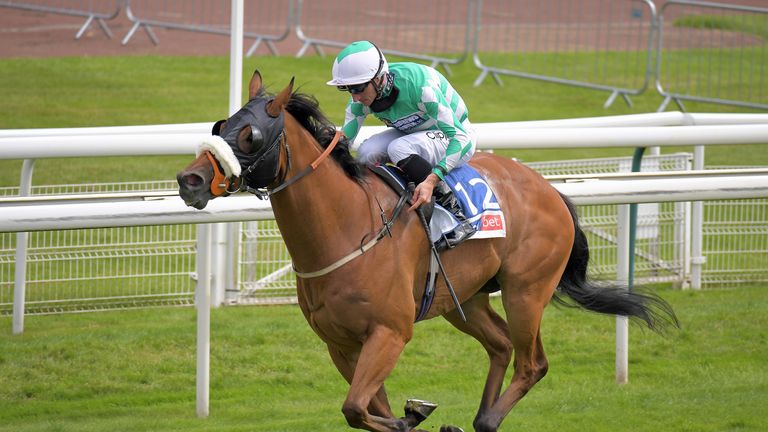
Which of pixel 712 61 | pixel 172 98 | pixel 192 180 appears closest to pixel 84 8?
pixel 172 98

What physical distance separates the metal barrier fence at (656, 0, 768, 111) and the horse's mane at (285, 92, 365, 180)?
27.9ft

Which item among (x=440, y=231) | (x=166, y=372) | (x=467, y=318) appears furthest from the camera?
(x=166, y=372)

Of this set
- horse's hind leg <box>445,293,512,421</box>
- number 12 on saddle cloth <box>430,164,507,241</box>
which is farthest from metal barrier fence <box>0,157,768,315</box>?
number 12 on saddle cloth <box>430,164,507,241</box>

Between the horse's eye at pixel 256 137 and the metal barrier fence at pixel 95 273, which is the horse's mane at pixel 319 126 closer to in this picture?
the horse's eye at pixel 256 137

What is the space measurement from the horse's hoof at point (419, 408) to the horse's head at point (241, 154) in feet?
3.97

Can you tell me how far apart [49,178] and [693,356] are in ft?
18.2

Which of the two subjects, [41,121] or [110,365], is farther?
[41,121]

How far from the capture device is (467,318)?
17.5ft

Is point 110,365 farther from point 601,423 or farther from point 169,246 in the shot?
point 601,423

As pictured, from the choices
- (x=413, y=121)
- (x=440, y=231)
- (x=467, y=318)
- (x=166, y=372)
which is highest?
(x=413, y=121)

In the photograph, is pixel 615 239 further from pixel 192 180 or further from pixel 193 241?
pixel 192 180

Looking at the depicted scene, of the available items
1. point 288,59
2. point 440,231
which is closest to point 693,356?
point 440,231

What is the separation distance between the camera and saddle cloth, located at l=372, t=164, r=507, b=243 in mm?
4707

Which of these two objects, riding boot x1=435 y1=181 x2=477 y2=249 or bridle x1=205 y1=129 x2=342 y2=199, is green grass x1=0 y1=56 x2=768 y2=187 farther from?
bridle x1=205 y1=129 x2=342 y2=199
